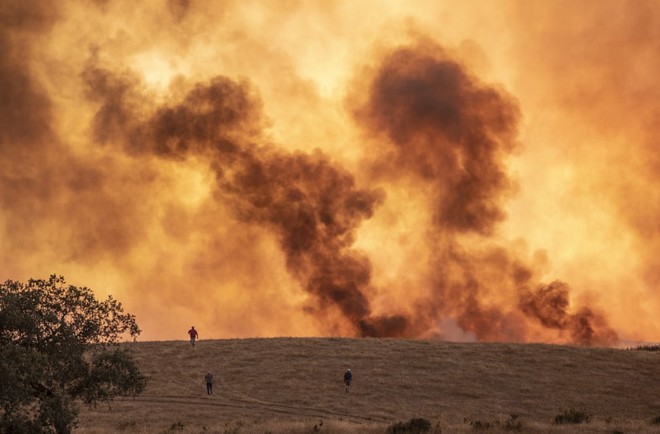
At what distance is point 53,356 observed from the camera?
30.1 m

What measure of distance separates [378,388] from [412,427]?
1928cm

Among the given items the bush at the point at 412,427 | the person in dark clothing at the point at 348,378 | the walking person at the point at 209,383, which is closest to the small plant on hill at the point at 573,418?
the bush at the point at 412,427

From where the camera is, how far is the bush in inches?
1518

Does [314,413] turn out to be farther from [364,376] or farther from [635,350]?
[635,350]

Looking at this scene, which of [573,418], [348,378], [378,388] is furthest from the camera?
[378,388]

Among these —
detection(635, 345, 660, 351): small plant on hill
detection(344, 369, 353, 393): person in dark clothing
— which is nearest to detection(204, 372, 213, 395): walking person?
detection(344, 369, 353, 393): person in dark clothing

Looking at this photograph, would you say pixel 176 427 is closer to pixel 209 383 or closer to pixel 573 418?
pixel 209 383

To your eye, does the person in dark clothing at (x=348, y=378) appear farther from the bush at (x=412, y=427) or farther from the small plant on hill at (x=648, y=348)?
the small plant on hill at (x=648, y=348)

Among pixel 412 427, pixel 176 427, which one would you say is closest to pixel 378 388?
pixel 412 427

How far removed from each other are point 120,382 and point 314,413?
21.1m

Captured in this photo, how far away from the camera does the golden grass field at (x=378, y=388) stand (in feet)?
146

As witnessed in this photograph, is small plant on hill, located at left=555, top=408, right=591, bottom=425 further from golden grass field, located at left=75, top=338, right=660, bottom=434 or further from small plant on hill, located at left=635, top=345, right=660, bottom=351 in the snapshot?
small plant on hill, located at left=635, top=345, right=660, bottom=351

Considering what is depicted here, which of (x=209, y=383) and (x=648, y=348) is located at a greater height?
(x=648, y=348)

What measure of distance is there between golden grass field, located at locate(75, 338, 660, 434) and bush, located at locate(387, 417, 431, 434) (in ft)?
3.67
